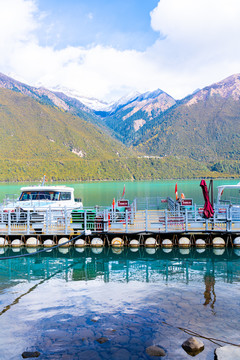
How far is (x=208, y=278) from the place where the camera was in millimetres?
16234

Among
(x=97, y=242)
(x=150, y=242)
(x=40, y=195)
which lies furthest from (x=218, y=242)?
(x=40, y=195)

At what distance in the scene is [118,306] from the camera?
12406 mm

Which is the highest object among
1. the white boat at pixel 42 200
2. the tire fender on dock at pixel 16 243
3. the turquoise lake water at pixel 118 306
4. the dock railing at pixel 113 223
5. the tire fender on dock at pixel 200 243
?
the white boat at pixel 42 200

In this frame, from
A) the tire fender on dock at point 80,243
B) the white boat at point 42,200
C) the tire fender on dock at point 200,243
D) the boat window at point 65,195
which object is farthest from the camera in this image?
the boat window at point 65,195

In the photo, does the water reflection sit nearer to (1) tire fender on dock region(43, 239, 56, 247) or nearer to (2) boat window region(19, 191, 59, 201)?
(1) tire fender on dock region(43, 239, 56, 247)

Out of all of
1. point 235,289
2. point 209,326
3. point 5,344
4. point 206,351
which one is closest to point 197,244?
point 235,289

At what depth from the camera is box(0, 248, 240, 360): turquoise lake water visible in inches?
374

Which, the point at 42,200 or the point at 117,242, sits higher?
the point at 42,200

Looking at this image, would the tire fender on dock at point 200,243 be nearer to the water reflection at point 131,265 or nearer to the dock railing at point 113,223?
the water reflection at point 131,265

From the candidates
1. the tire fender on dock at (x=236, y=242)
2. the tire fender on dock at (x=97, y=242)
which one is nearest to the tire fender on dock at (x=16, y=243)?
the tire fender on dock at (x=97, y=242)

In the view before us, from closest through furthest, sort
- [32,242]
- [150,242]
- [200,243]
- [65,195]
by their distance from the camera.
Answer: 1. [200,243]
2. [150,242]
3. [32,242]
4. [65,195]

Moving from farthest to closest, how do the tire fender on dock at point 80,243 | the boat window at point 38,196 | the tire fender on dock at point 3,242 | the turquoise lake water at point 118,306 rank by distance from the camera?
the boat window at point 38,196 < the tire fender on dock at point 3,242 < the tire fender on dock at point 80,243 < the turquoise lake water at point 118,306

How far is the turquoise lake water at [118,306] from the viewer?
9.49 m

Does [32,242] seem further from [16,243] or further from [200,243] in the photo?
[200,243]
